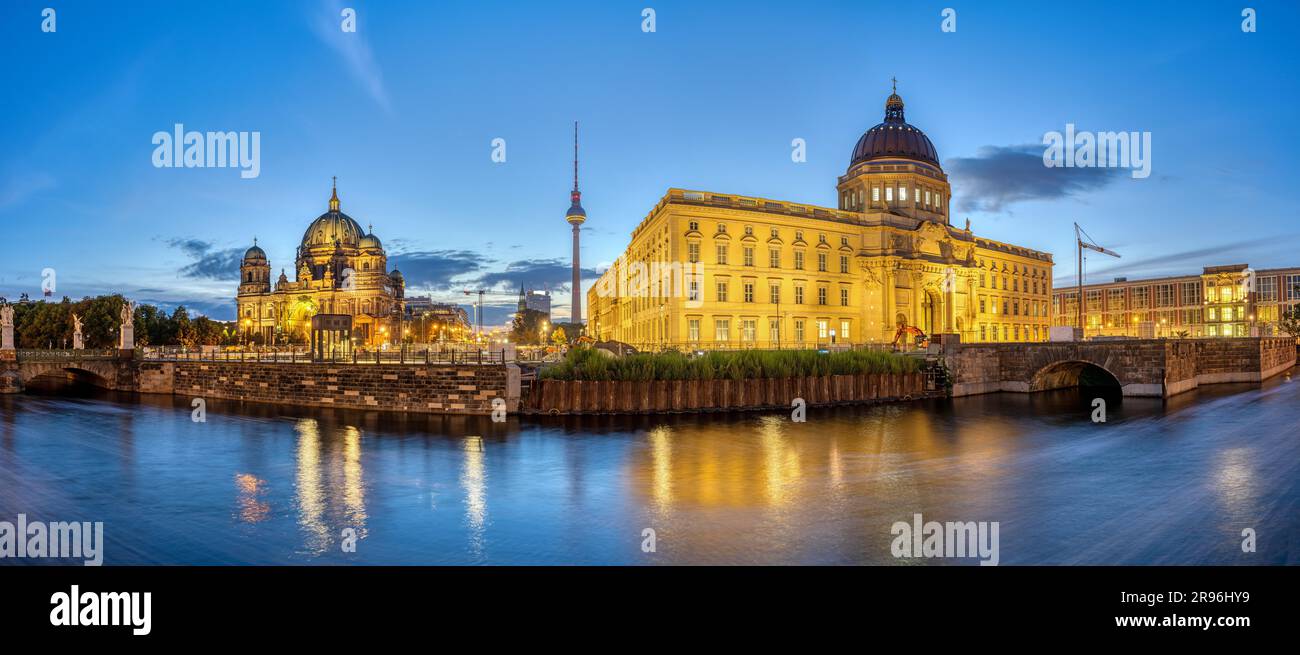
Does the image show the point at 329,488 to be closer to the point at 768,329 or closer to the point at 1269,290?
the point at 768,329

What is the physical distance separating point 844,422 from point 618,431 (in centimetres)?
981

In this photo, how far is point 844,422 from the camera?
27.8 m

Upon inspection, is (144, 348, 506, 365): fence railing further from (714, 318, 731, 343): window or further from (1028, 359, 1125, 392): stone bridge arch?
(1028, 359, 1125, 392): stone bridge arch

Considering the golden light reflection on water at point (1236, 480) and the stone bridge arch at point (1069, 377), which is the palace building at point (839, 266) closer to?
the stone bridge arch at point (1069, 377)

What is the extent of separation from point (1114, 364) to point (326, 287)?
157300mm

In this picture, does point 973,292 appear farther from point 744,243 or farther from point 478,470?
point 478,470

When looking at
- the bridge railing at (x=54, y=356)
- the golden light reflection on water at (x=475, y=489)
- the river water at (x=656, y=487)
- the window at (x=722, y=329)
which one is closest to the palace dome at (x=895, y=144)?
the window at (x=722, y=329)

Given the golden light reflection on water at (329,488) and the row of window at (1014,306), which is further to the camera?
the row of window at (1014,306)

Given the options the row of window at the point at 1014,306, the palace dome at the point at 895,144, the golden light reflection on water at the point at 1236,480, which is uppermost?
the palace dome at the point at 895,144

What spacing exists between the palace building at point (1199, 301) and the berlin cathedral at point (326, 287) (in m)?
140

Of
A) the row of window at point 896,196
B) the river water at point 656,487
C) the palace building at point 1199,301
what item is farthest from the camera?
the palace building at point 1199,301

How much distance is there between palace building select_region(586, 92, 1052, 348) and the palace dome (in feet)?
0.57

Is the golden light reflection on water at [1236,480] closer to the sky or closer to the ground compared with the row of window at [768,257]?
closer to the ground

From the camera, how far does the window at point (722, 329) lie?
203ft
